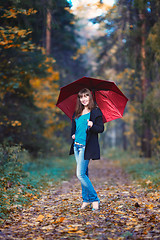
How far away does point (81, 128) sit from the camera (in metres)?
5.08

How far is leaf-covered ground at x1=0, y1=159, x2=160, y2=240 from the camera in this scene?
153 inches

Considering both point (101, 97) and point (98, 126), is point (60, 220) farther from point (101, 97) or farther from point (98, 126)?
point (101, 97)

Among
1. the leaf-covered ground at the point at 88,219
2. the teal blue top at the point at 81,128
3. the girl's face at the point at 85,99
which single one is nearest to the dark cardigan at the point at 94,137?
the teal blue top at the point at 81,128

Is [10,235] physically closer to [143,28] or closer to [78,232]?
[78,232]

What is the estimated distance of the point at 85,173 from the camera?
17.2 ft

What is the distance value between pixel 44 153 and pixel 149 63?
22.9 feet

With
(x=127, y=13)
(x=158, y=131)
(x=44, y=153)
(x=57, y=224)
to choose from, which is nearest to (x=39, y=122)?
(x=44, y=153)

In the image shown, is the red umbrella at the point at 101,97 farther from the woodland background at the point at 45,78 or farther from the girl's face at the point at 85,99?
the woodland background at the point at 45,78

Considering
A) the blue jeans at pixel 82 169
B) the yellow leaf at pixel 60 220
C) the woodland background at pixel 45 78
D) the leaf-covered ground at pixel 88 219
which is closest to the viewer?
the leaf-covered ground at pixel 88 219

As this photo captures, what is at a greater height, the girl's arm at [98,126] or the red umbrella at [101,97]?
the red umbrella at [101,97]

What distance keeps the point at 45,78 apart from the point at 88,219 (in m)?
A: 9.08

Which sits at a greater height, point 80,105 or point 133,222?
point 80,105

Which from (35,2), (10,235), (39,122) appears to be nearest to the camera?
(10,235)

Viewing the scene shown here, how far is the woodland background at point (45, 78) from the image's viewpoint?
7.42 m
